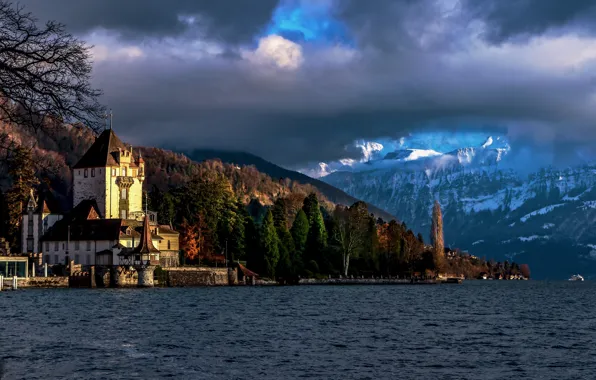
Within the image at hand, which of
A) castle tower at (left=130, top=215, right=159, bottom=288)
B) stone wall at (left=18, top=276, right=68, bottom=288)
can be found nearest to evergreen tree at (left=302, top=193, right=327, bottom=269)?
castle tower at (left=130, top=215, right=159, bottom=288)

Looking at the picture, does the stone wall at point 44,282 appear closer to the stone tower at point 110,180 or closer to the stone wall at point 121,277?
the stone wall at point 121,277

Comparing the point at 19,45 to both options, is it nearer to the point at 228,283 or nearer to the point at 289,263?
the point at 228,283

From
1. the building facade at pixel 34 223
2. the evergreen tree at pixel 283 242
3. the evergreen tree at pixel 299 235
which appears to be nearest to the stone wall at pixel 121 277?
the building facade at pixel 34 223

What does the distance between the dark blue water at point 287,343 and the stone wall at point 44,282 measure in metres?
49.2

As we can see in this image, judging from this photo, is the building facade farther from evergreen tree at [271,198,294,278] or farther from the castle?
evergreen tree at [271,198,294,278]

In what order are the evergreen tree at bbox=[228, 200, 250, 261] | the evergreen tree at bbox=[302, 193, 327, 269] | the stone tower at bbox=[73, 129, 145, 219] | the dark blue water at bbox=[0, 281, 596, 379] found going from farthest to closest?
the evergreen tree at bbox=[302, 193, 327, 269] → the evergreen tree at bbox=[228, 200, 250, 261] → the stone tower at bbox=[73, 129, 145, 219] → the dark blue water at bbox=[0, 281, 596, 379]

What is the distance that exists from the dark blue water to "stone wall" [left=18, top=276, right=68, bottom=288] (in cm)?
4921

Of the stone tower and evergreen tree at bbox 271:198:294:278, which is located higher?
the stone tower

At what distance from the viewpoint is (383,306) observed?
101 metres

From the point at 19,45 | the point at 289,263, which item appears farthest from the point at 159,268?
the point at 19,45

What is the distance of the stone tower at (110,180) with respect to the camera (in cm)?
17300

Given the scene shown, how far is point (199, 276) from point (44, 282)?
95.7 ft

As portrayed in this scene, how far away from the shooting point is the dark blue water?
43219 mm

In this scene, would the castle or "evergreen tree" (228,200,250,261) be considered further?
"evergreen tree" (228,200,250,261)
